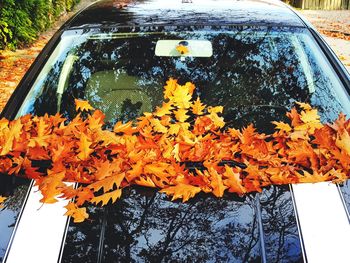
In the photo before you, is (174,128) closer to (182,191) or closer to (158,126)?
(158,126)

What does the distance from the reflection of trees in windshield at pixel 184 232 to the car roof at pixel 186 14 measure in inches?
48.7

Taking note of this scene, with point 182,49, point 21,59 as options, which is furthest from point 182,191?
point 21,59

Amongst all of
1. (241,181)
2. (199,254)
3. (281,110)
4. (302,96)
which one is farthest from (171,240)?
(302,96)

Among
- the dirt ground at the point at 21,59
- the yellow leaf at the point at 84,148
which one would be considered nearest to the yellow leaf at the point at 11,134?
the yellow leaf at the point at 84,148

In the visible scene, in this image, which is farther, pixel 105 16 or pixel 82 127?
pixel 105 16

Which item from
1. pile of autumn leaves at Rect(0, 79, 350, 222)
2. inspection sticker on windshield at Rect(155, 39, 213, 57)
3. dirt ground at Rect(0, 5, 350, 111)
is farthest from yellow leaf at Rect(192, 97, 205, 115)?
dirt ground at Rect(0, 5, 350, 111)

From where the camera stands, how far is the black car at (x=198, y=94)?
5.05 ft

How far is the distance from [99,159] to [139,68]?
0.79 metres

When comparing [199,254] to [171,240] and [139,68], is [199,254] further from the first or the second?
[139,68]

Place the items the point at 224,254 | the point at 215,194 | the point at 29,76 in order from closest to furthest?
the point at 224,254 → the point at 215,194 → the point at 29,76

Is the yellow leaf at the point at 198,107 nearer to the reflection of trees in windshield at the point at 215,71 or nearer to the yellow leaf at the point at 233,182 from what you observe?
the reflection of trees in windshield at the point at 215,71

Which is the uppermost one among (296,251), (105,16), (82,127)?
(105,16)

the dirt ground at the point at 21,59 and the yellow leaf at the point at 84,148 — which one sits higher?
the yellow leaf at the point at 84,148

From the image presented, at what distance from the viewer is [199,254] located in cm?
150
